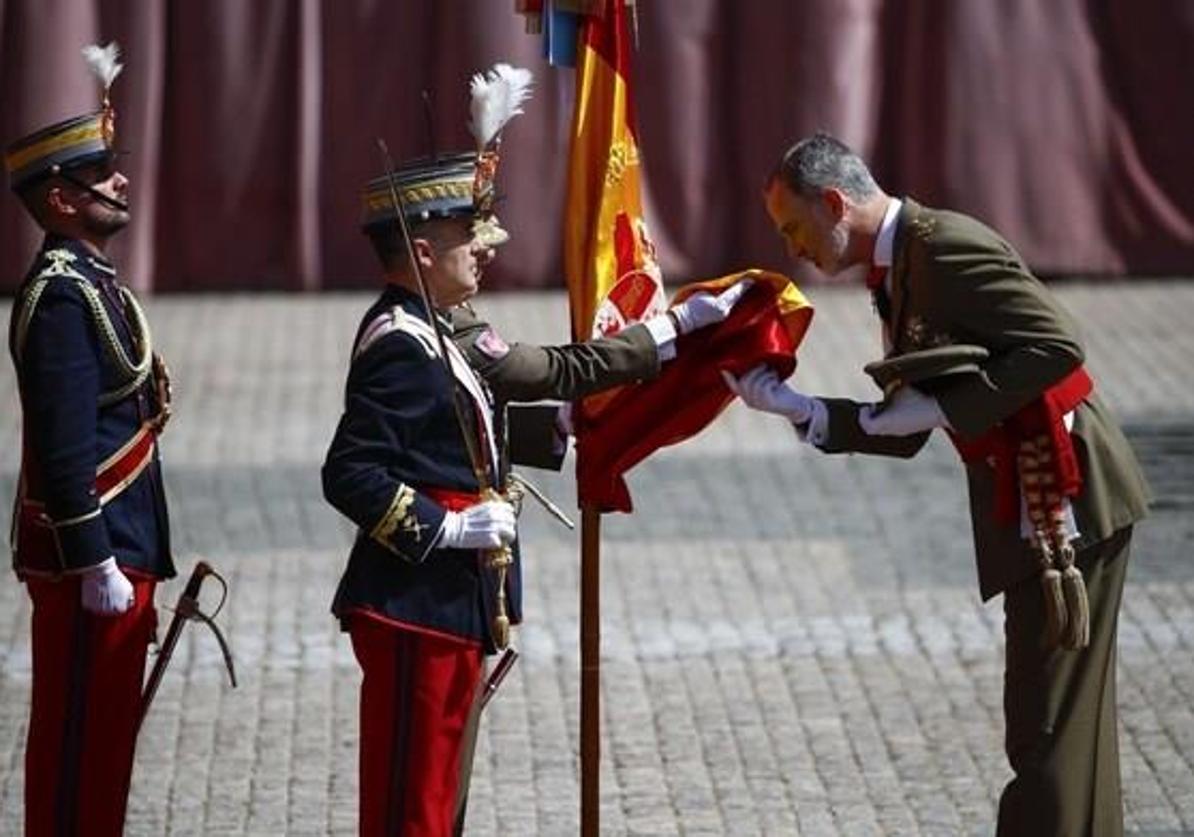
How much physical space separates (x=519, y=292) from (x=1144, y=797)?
7.42 m

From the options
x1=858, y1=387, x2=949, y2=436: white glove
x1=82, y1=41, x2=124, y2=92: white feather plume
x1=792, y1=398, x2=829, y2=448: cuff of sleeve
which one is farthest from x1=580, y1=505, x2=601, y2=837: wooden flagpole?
x1=82, y1=41, x2=124, y2=92: white feather plume

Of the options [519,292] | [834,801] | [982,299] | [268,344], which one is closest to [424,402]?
[982,299]

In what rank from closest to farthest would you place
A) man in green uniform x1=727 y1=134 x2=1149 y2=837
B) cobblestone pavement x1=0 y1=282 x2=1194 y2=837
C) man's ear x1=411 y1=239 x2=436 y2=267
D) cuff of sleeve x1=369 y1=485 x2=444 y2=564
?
cuff of sleeve x1=369 y1=485 x2=444 y2=564 < man's ear x1=411 y1=239 x2=436 y2=267 < man in green uniform x1=727 y1=134 x2=1149 y2=837 < cobblestone pavement x1=0 y1=282 x2=1194 y2=837

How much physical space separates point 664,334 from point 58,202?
4.22ft

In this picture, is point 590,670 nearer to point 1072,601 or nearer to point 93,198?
point 1072,601

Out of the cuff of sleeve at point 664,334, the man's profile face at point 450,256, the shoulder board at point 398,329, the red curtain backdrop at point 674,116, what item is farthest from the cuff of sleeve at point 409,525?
the red curtain backdrop at point 674,116

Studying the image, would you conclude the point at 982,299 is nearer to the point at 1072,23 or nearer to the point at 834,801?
the point at 834,801

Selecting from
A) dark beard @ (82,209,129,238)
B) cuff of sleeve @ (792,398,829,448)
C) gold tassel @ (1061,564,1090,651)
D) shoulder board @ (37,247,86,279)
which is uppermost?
dark beard @ (82,209,129,238)

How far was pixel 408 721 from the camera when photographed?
6.00 m

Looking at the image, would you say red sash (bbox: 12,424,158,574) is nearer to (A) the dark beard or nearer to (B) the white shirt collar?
(A) the dark beard

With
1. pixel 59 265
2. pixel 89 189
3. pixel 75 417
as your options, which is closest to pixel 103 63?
pixel 89 189

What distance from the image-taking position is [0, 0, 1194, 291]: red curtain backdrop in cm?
1414

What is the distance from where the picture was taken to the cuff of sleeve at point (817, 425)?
640 centimetres

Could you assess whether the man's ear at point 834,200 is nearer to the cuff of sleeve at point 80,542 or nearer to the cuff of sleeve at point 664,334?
the cuff of sleeve at point 664,334
